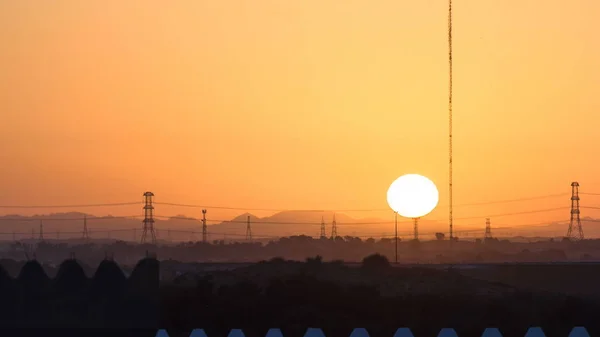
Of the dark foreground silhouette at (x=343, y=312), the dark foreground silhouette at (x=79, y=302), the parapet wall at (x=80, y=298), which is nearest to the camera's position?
the dark foreground silhouette at (x=79, y=302)

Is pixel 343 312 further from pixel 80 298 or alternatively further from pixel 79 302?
pixel 79 302

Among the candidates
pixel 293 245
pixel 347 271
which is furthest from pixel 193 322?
pixel 293 245

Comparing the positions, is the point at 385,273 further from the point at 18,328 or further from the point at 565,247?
the point at 565,247

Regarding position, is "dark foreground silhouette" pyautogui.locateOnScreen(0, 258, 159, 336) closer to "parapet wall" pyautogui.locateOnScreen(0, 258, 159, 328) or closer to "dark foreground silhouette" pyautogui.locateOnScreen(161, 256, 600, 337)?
"parapet wall" pyautogui.locateOnScreen(0, 258, 159, 328)

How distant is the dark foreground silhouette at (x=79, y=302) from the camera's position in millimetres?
19938

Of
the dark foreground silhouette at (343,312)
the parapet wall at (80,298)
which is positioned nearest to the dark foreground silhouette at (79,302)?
the parapet wall at (80,298)

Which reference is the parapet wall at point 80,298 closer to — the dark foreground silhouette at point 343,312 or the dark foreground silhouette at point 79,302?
the dark foreground silhouette at point 79,302

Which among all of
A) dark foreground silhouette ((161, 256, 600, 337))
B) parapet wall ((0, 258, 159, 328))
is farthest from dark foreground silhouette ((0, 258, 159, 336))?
dark foreground silhouette ((161, 256, 600, 337))

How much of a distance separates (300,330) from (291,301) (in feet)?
19.9

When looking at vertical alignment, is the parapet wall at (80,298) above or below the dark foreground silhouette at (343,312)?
above

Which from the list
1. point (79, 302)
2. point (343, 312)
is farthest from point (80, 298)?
point (343, 312)

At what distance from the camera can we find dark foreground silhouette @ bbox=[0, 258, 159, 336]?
65.4ft

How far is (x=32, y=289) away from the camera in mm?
22531

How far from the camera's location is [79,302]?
898 inches
